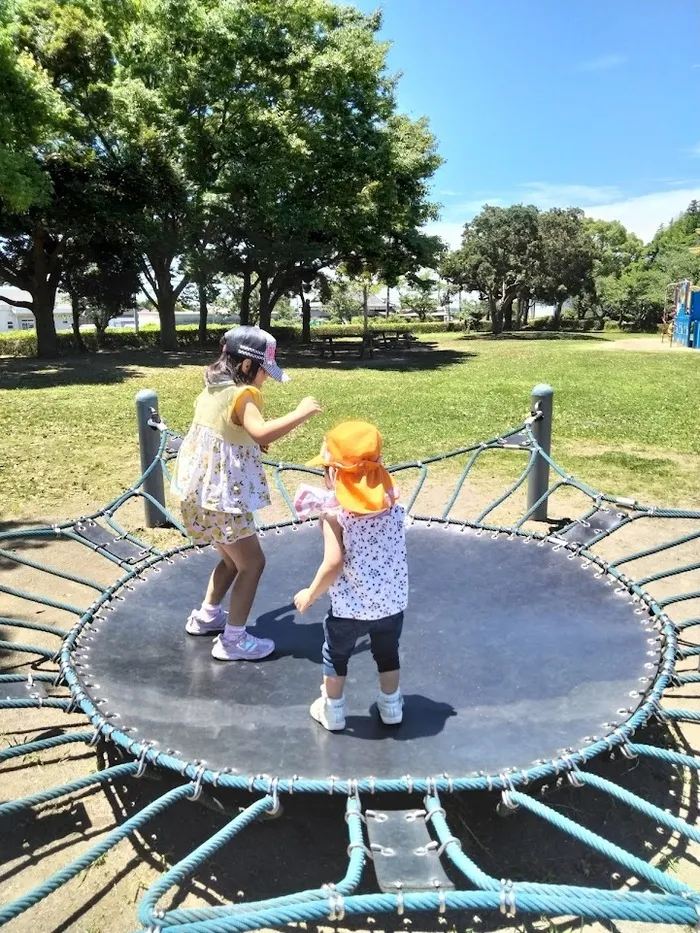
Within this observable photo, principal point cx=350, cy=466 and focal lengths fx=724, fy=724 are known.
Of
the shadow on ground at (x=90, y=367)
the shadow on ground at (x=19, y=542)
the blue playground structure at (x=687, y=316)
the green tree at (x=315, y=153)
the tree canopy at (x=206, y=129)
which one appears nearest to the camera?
the shadow on ground at (x=19, y=542)

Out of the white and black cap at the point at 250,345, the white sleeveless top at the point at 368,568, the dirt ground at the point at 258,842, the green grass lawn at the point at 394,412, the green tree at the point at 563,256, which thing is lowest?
the dirt ground at the point at 258,842

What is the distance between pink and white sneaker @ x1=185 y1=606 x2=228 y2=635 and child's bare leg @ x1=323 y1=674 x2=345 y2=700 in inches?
31.6

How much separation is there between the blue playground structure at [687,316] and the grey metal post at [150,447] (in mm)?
20615

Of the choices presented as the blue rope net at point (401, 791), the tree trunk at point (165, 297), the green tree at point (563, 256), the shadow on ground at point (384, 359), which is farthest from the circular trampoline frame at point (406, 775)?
the green tree at point (563, 256)

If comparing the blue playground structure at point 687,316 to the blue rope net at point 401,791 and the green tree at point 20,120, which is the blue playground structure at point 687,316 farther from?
the blue rope net at point 401,791

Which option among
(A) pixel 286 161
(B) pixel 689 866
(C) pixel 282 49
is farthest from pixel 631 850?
(C) pixel 282 49

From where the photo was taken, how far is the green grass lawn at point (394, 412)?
20.5 ft

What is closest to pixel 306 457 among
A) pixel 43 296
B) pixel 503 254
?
pixel 43 296

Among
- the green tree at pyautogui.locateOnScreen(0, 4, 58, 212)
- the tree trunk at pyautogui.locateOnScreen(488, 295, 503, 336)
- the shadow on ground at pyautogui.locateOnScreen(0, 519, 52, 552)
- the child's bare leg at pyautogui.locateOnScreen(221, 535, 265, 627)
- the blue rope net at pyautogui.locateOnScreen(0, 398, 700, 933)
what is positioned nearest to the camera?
the blue rope net at pyautogui.locateOnScreen(0, 398, 700, 933)

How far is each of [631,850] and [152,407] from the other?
3568 mm

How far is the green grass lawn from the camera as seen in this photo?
623 cm

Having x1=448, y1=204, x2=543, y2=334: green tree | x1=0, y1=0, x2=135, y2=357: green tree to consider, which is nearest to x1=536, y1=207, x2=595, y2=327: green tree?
x1=448, y1=204, x2=543, y2=334: green tree

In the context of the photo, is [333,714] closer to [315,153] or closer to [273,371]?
[273,371]

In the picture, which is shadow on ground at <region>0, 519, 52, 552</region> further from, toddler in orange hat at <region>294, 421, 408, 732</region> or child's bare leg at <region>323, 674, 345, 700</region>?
toddler in orange hat at <region>294, 421, 408, 732</region>
